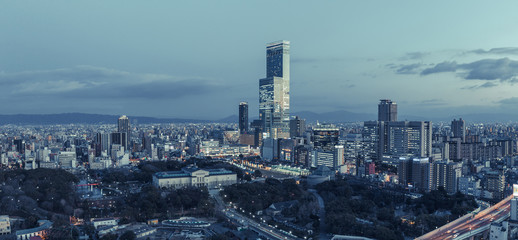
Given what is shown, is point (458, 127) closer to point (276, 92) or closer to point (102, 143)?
point (276, 92)

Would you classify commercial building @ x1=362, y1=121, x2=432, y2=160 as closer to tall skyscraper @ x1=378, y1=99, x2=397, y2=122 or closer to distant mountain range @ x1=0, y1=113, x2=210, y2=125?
tall skyscraper @ x1=378, y1=99, x2=397, y2=122

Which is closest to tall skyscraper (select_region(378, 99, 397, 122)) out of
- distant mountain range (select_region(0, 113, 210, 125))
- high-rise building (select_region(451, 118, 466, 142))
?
high-rise building (select_region(451, 118, 466, 142))

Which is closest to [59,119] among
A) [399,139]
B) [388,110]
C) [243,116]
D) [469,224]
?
[243,116]

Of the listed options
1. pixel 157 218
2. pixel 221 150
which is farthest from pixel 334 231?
pixel 221 150

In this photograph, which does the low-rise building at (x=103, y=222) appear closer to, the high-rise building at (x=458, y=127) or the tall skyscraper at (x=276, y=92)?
the tall skyscraper at (x=276, y=92)

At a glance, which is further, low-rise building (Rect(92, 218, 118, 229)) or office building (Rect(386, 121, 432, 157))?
office building (Rect(386, 121, 432, 157))
